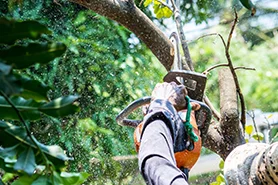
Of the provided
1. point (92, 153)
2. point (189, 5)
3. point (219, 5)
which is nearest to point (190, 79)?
point (92, 153)

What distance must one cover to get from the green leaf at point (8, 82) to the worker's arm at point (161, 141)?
40 cm

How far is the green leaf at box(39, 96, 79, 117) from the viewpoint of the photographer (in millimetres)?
292

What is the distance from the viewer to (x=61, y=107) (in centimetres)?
29

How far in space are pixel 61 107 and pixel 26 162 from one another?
0.12ft

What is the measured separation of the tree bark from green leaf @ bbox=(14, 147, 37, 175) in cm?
108

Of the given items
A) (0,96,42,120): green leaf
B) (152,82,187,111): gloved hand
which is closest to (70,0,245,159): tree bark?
(152,82,187,111): gloved hand

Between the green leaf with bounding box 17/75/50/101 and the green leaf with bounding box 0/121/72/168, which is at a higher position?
the green leaf with bounding box 17/75/50/101

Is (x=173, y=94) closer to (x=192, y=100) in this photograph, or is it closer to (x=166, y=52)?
(x=192, y=100)

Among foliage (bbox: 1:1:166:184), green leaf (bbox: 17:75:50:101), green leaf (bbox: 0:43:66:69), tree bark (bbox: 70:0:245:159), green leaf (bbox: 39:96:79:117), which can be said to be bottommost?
foliage (bbox: 1:1:166:184)

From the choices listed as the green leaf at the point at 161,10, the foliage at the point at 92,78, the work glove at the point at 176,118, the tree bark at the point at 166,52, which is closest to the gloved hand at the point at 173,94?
the work glove at the point at 176,118

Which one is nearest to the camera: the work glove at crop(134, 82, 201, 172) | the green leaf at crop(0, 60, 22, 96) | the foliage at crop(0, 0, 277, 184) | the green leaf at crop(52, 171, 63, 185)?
the green leaf at crop(0, 60, 22, 96)

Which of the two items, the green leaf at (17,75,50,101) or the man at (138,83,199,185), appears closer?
the green leaf at (17,75,50,101)

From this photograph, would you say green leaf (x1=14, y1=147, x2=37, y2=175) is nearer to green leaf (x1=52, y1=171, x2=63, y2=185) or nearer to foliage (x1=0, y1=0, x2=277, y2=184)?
green leaf (x1=52, y1=171, x2=63, y2=185)

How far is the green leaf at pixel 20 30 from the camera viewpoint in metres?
0.28
